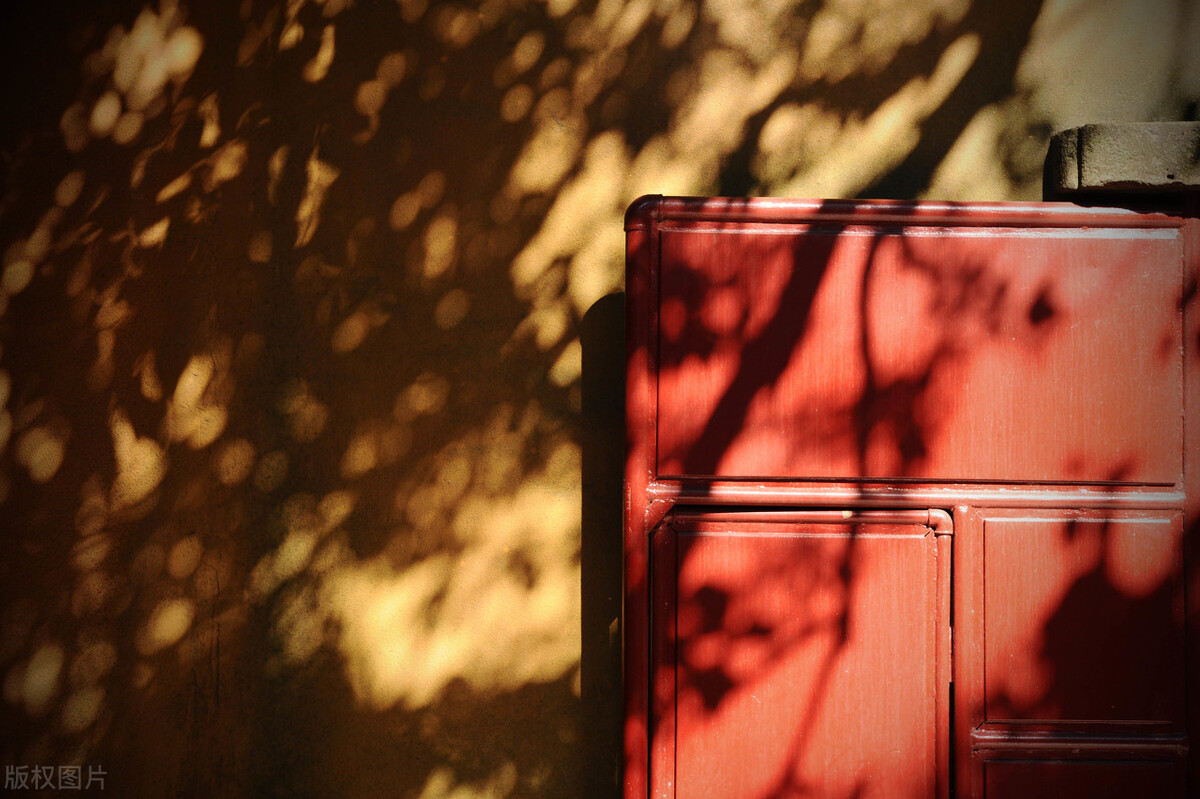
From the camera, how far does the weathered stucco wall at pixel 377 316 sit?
2.54 metres

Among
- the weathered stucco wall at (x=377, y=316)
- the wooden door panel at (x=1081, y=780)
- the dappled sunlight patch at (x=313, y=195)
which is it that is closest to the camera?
the wooden door panel at (x=1081, y=780)

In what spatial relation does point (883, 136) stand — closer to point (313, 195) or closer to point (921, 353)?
point (921, 353)

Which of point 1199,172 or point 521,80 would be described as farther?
point 521,80

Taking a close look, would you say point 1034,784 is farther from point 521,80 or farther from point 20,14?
point 20,14

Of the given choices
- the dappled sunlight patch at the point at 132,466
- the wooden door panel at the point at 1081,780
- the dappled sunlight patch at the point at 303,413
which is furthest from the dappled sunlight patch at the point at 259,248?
the wooden door panel at the point at 1081,780

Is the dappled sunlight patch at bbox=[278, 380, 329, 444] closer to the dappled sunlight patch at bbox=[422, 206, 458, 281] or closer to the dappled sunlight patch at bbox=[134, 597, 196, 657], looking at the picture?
the dappled sunlight patch at bbox=[422, 206, 458, 281]

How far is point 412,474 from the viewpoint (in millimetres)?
2592

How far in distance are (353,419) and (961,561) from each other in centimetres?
227

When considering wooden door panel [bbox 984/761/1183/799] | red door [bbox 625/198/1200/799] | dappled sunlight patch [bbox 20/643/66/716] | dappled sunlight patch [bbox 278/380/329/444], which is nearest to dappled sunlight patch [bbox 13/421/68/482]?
dappled sunlight patch [bbox 20/643/66/716]

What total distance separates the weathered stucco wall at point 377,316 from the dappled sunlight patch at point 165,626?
1cm

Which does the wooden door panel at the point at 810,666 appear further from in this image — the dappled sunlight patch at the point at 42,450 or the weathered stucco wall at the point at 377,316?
the dappled sunlight patch at the point at 42,450

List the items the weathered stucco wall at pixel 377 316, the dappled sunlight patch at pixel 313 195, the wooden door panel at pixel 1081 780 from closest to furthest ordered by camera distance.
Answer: the wooden door panel at pixel 1081 780, the weathered stucco wall at pixel 377 316, the dappled sunlight patch at pixel 313 195

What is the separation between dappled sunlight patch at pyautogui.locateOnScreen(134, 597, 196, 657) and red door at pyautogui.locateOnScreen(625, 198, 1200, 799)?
1.83 m

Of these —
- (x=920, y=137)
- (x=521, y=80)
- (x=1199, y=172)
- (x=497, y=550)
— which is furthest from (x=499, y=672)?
(x=1199, y=172)
